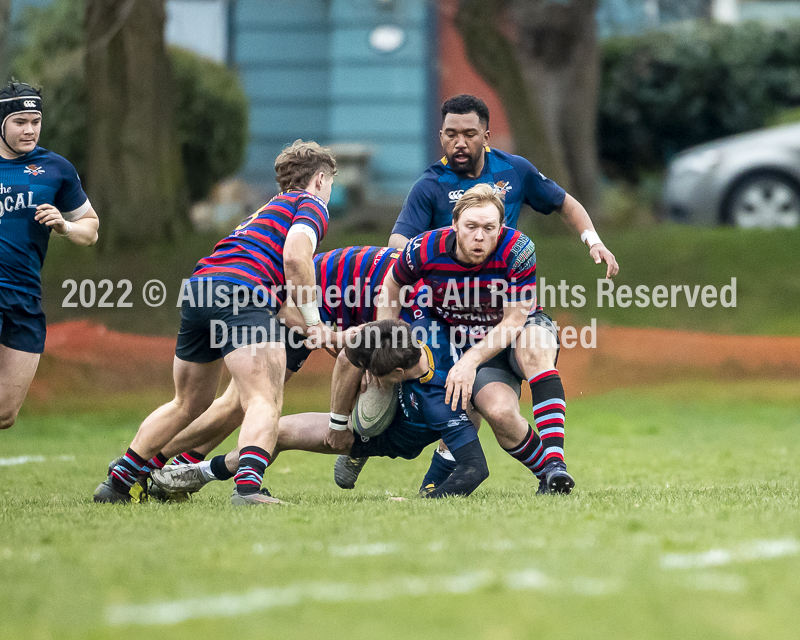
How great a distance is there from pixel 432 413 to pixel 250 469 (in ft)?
3.26

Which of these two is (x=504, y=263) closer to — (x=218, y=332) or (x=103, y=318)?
(x=218, y=332)

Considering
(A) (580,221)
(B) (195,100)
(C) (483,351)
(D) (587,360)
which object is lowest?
(D) (587,360)

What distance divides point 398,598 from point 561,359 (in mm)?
9109

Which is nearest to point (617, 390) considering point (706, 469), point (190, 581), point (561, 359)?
point (561, 359)

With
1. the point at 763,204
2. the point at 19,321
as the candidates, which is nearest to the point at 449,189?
the point at 19,321

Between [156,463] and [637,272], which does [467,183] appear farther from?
[637,272]

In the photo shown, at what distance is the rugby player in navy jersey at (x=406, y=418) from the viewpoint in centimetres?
592

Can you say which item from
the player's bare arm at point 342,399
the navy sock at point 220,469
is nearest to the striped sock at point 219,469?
the navy sock at point 220,469

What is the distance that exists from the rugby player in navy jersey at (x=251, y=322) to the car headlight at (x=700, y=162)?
10184mm

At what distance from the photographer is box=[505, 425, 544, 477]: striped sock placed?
20.2 feet

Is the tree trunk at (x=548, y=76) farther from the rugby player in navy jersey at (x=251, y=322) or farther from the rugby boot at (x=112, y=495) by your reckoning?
the rugby boot at (x=112, y=495)

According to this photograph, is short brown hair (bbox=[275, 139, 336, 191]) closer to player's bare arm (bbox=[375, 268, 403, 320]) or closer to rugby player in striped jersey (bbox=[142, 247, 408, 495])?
rugby player in striped jersey (bbox=[142, 247, 408, 495])

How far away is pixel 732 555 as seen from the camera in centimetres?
393

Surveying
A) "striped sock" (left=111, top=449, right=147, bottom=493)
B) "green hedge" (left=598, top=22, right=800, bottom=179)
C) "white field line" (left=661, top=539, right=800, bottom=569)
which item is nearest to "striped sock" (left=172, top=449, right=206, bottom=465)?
"striped sock" (left=111, top=449, right=147, bottom=493)
